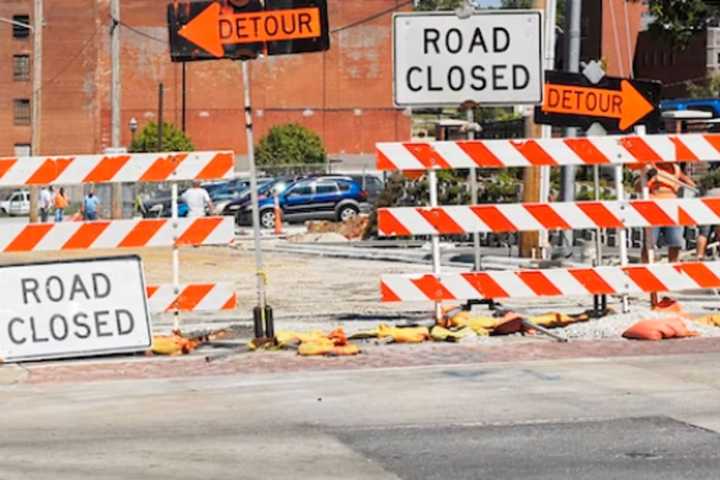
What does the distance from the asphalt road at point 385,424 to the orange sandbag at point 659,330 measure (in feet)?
3.80

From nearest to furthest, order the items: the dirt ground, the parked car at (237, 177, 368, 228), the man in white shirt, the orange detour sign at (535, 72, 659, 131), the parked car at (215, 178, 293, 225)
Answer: the orange detour sign at (535, 72, 659, 131) → the dirt ground → the man in white shirt → the parked car at (215, 178, 293, 225) → the parked car at (237, 177, 368, 228)

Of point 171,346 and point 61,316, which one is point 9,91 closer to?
point 171,346

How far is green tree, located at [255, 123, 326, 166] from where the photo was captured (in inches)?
3342

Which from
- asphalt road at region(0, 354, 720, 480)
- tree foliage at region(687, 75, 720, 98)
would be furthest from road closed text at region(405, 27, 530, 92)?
tree foliage at region(687, 75, 720, 98)

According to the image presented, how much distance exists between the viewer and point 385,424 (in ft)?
30.9

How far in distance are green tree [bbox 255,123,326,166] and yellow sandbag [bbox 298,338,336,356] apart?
71584 millimetres

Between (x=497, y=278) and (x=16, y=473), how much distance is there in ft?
21.4

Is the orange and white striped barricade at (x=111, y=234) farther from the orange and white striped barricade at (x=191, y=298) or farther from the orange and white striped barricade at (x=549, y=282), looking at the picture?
the orange and white striped barricade at (x=549, y=282)

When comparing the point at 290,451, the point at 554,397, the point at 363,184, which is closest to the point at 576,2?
the point at 554,397

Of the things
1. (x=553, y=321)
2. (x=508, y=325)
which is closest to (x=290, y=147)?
(x=553, y=321)

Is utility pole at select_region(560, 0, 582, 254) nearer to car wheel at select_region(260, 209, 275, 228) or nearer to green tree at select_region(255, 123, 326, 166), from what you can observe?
car wheel at select_region(260, 209, 275, 228)

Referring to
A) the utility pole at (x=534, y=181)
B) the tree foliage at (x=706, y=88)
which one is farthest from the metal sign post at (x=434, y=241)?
the tree foliage at (x=706, y=88)

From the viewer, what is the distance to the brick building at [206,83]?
89.1m

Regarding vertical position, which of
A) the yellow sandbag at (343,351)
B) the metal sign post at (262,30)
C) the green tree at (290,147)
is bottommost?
the yellow sandbag at (343,351)
